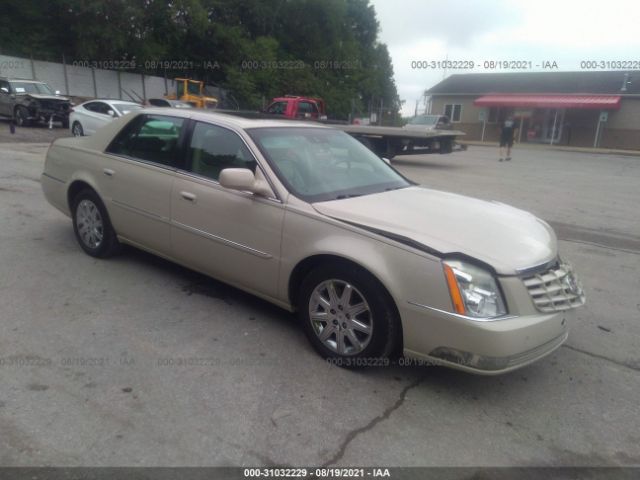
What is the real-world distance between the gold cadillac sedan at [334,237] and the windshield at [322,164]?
2 cm

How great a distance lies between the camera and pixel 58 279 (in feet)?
15.1

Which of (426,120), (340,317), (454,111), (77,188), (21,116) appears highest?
(454,111)

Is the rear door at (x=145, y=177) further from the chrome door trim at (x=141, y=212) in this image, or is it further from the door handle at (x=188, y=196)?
the door handle at (x=188, y=196)

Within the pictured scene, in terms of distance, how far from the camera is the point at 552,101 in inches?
1339

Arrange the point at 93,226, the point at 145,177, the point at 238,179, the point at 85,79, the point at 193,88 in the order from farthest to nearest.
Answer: the point at 85,79 → the point at 193,88 → the point at 93,226 → the point at 145,177 → the point at 238,179

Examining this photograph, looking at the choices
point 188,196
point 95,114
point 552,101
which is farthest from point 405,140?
point 552,101

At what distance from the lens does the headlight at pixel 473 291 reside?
9.39ft

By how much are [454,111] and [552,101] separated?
320 inches

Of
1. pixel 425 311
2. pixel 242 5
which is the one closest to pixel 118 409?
pixel 425 311

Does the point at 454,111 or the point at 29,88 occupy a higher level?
the point at 454,111

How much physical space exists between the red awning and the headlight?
115ft

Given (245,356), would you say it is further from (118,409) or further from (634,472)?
(634,472)

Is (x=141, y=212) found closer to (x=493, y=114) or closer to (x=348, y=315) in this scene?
(x=348, y=315)

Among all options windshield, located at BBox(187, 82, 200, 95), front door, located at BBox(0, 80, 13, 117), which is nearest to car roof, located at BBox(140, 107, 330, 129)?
front door, located at BBox(0, 80, 13, 117)
